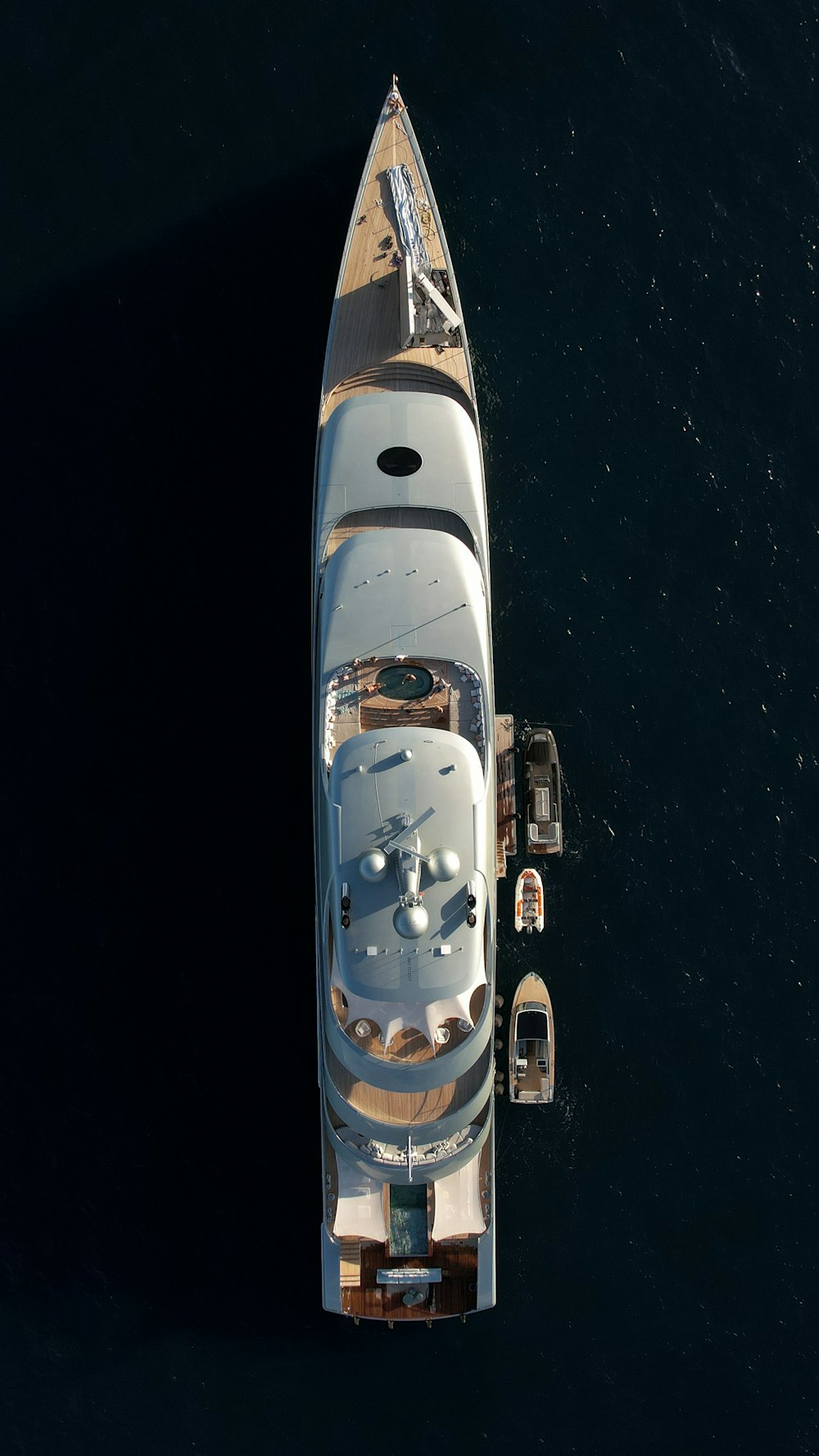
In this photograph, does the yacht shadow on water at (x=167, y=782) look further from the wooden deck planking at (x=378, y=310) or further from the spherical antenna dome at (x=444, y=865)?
the spherical antenna dome at (x=444, y=865)

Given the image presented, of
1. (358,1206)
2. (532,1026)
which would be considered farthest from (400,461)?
(358,1206)

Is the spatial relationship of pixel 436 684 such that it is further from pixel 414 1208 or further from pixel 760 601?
pixel 414 1208

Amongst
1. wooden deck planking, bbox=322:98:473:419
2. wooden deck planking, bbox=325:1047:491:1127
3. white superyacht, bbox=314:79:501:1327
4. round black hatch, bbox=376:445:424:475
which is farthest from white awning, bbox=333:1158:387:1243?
wooden deck planking, bbox=322:98:473:419

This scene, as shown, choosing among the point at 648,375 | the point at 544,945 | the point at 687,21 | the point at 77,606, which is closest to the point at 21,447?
the point at 77,606

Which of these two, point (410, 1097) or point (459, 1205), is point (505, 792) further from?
point (459, 1205)

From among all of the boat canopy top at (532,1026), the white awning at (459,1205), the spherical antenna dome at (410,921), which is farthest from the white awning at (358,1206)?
Result: the spherical antenna dome at (410,921)

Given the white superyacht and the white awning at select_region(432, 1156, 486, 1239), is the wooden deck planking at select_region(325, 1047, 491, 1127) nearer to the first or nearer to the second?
the white superyacht
